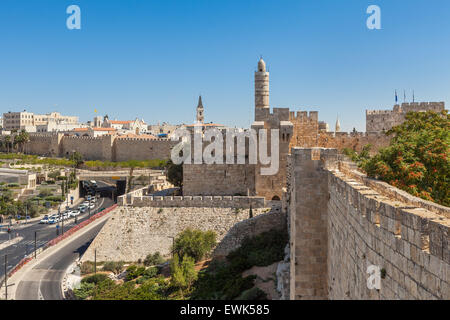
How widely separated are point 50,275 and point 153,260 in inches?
184

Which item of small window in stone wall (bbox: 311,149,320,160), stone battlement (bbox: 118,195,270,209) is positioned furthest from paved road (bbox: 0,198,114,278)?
small window in stone wall (bbox: 311,149,320,160)

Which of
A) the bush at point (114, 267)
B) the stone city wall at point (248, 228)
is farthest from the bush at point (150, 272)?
the stone city wall at point (248, 228)

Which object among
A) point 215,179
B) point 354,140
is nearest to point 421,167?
point 215,179

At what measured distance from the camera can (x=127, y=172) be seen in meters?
40.4

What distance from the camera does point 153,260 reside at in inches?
681

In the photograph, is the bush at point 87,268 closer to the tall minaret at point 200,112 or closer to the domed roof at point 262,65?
the domed roof at point 262,65

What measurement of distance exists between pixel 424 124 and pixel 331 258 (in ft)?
27.2

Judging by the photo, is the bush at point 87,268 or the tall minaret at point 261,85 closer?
the bush at point 87,268

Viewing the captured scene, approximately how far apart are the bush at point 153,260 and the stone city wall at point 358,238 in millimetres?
11459

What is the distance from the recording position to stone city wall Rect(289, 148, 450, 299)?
8.97 ft

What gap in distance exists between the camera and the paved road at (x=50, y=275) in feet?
50.9

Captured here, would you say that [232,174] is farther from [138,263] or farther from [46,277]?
[46,277]

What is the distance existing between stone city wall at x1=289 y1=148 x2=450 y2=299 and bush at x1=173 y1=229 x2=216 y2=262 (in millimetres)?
10061
